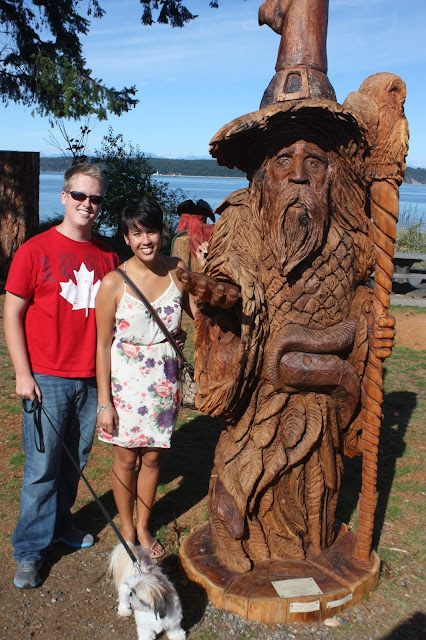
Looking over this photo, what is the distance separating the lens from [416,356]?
805cm

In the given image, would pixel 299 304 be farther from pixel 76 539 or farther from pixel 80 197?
pixel 76 539

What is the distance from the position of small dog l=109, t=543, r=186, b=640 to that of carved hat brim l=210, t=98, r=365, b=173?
1.88 metres

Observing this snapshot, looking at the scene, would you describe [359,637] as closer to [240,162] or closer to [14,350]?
[14,350]

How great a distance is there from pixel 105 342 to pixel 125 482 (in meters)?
0.80

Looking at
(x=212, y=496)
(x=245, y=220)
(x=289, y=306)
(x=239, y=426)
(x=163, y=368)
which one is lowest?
(x=212, y=496)

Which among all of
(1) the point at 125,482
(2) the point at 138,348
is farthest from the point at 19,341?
(1) the point at 125,482

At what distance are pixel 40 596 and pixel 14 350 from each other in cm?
128

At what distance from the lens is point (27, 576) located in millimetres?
3172

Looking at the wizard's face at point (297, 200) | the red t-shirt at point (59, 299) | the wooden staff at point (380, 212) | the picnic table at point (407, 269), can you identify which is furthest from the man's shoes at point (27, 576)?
the picnic table at point (407, 269)

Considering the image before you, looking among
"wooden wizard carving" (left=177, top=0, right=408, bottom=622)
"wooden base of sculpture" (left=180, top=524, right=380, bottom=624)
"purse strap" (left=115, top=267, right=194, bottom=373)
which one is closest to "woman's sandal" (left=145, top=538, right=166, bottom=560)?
"wooden base of sculpture" (left=180, top=524, right=380, bottom=624)

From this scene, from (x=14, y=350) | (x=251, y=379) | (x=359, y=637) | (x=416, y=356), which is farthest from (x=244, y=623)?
(x=416, y=356)

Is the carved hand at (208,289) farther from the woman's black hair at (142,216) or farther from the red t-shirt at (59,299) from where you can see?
the red t-shirt at (59,299)

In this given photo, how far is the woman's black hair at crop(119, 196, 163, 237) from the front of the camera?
2967 millimetres

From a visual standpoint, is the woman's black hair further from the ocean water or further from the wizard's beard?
the ocean water
